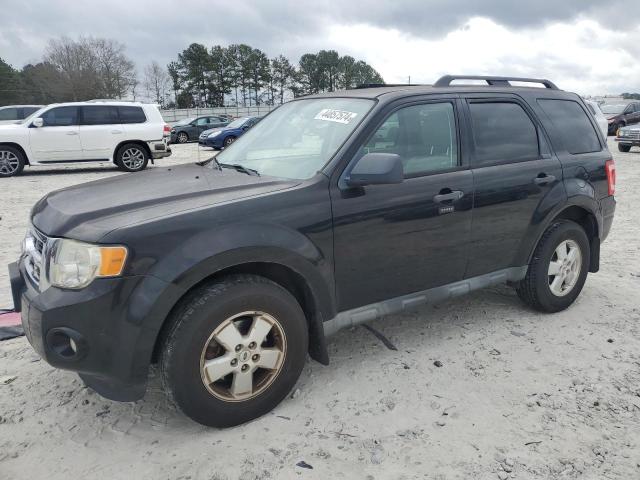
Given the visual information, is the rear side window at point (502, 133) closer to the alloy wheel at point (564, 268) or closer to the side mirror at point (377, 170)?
the alloy wheel at point (564, 268)

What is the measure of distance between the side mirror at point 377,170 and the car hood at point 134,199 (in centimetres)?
37

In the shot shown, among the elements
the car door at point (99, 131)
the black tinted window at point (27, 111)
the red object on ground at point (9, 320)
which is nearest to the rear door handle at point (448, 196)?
Result: the red object on ground at point (9, 320)

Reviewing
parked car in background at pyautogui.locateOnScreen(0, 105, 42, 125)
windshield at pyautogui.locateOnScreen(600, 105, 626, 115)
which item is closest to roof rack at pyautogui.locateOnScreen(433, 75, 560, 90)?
parked car in background at pyautogui.locateOnScreen(0, 105, 42, 125)

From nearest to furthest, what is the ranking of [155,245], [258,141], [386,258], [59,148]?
[155,245] < [386,258] < [258,141] < [59,148]

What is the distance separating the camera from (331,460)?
2457mm

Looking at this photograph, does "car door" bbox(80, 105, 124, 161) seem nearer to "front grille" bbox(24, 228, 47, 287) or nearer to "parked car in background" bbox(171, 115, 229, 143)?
"front grille" bbox(24, 228, 47, 287)

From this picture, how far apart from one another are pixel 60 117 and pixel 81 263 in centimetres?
1202

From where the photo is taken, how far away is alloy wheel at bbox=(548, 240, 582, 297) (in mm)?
4016

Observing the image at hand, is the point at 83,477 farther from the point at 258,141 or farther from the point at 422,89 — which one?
the point at 422,89

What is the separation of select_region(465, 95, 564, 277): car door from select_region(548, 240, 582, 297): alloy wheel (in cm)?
32

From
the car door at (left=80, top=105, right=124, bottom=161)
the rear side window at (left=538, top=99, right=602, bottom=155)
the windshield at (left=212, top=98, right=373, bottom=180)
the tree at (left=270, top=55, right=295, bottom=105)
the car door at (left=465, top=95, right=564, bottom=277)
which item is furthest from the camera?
the tree at (left=270, top=55, right=295, bottom=105)

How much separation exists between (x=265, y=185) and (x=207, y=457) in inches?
55.1

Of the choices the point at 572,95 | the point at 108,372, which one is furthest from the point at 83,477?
the point at 572,95

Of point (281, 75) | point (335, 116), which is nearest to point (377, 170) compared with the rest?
point (335, 116)
